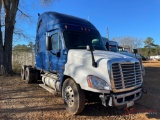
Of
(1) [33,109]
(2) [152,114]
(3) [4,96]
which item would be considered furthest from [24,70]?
(2) [152,114]

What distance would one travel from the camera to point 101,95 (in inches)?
187

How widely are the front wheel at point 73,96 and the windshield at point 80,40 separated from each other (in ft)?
4.44

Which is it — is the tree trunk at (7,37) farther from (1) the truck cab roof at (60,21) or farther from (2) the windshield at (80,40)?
(2) the windshield at (80,40)

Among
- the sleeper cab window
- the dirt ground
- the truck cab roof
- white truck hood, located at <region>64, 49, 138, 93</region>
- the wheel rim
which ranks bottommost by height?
the dirt ground

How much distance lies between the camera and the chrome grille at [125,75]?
16.1ft

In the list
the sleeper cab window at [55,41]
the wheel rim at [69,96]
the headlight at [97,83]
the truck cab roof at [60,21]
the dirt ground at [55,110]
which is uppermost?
the truck cab roof at [60,21]

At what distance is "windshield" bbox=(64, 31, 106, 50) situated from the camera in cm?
639

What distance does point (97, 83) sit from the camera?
15.7 ft

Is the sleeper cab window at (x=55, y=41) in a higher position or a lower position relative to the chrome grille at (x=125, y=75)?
higher

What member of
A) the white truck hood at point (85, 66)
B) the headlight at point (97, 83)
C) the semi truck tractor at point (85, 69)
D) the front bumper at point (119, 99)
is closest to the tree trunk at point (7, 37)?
the semi truck tractor at point (85, 69)

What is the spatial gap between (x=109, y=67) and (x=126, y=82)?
69cm

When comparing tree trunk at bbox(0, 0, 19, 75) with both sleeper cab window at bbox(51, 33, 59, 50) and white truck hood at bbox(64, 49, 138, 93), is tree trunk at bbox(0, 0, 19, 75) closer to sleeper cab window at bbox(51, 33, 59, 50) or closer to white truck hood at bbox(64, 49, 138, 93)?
sleeper cab window at bbox(51, 33, 59, 50)

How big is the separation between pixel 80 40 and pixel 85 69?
1782 mm

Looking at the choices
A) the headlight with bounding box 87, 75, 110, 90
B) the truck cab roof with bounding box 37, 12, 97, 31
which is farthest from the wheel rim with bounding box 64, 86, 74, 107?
the truck cab roof with bounding box 37, 12, 97, 31
